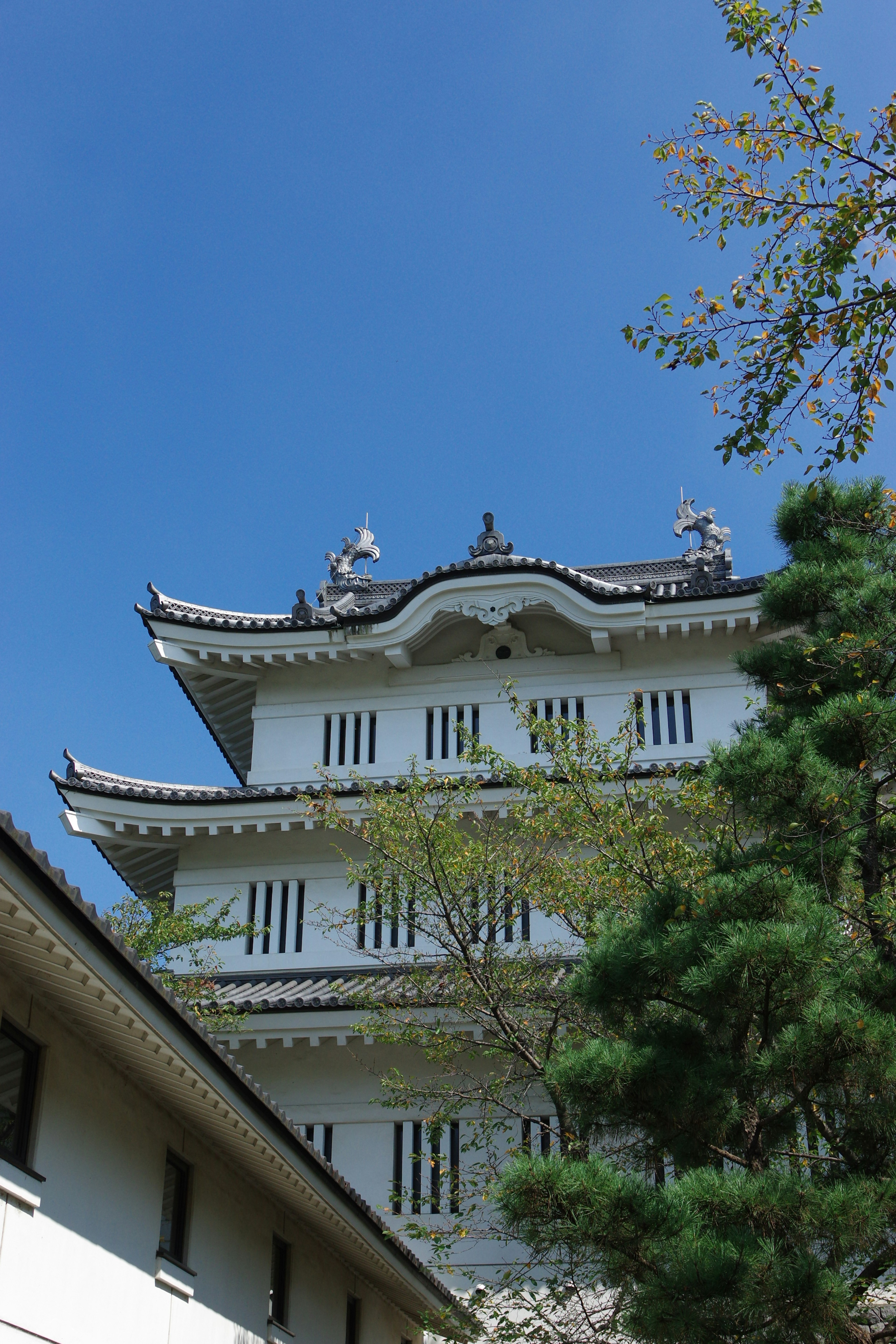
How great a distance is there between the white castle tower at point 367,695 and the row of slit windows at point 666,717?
26 millimetres

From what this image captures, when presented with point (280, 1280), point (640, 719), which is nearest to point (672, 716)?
point (640, 719)

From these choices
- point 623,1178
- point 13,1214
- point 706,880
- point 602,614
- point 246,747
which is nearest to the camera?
point 13,1214

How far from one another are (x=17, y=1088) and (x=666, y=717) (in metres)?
14.3

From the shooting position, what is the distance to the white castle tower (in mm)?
19844

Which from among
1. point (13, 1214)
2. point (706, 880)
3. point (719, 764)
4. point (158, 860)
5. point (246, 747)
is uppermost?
point (246, 747)

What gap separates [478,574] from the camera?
2092 centimetres

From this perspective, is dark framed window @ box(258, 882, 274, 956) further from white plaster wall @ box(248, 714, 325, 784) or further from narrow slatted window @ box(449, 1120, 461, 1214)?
narrow slatted window @ box(449, 1120, 461, 1214)

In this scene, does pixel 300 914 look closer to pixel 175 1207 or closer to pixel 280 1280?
pixel 280 1280

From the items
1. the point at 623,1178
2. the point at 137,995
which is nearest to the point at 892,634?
the point at 623,1178

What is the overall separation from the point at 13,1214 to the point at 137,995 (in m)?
1.38

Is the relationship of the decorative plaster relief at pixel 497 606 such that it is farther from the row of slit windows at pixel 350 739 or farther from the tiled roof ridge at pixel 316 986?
the tiled roof ridge at pixel 316 986

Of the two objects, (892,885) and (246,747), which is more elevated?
(246,747)

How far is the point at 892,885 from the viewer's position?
32.7 ft

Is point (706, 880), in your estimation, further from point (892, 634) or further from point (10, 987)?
point (10, 987)
